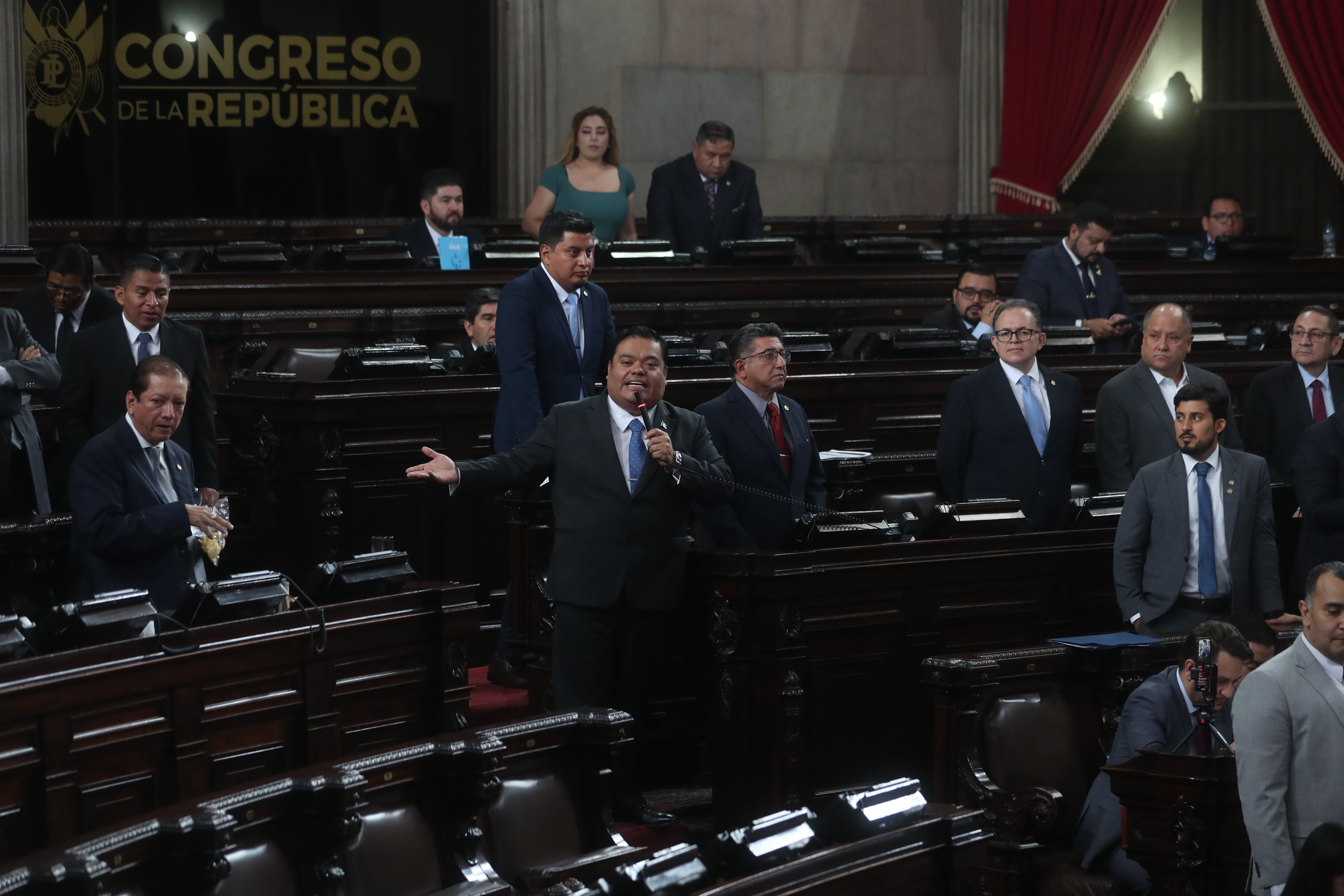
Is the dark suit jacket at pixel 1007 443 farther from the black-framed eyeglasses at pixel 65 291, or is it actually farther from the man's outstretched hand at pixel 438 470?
the black-framed eyeglasses at pixel 65 291

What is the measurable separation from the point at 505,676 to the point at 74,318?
1658 mm

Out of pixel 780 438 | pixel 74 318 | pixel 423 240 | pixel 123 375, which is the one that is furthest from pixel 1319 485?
pixel 74 318

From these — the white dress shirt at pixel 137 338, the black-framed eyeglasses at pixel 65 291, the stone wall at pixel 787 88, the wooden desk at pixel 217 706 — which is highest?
the stone wall at pixel 787 88

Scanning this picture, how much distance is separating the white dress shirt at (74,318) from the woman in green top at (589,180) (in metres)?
1.74

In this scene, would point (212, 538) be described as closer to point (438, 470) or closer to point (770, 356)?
point (438, 470)

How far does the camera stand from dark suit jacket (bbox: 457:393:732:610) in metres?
4.13

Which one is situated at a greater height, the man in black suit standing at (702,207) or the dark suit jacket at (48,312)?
the man in black suit standing at (702,207)

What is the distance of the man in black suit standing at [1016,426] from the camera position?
500cm

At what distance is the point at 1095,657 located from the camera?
426cm

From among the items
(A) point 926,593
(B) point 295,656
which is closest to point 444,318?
(A) point 926,593

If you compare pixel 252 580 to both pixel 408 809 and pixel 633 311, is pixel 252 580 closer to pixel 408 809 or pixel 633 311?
pixel 408 809

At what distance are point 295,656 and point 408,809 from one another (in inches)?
26.7

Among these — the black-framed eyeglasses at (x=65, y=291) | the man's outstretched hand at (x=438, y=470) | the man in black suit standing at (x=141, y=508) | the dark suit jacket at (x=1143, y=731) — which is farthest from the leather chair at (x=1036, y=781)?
the black-framed eyeglasses at (x=65, y=291)

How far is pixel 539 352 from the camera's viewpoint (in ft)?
15.5
